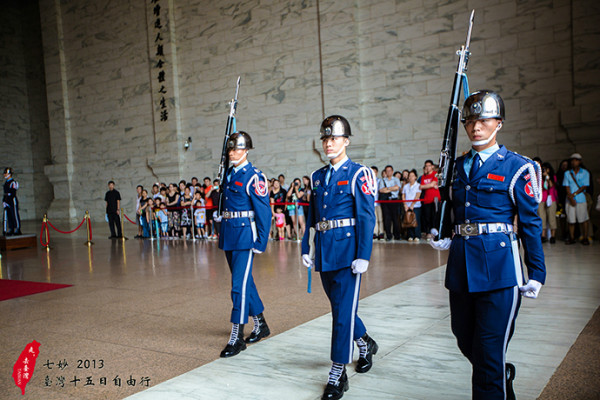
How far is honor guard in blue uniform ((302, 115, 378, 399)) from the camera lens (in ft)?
9.41

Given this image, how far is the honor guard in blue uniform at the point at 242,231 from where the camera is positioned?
3.74 m

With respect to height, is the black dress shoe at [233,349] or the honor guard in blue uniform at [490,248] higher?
the honor guard in blue uniform at [490,248]

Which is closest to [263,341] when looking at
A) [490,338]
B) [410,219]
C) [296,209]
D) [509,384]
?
[509,384]

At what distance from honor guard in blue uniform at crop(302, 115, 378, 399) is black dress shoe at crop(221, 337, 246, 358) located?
1.00m

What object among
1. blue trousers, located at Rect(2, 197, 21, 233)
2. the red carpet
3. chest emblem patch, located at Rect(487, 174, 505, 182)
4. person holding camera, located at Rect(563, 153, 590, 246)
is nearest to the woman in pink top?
person holding camera, located at Rect(563, 153, 590, 246)

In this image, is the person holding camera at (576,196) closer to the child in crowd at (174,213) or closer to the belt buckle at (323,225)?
the belt buckle at (323,225)

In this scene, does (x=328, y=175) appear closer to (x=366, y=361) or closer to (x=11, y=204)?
(x=366, y=361)

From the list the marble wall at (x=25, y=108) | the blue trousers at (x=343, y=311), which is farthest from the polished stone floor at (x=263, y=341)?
the marble wall at (x=25, y=108)

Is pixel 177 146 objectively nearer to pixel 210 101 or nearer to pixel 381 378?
pixel 210 101

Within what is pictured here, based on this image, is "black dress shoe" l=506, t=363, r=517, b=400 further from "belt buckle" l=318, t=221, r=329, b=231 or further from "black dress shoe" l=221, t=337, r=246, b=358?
"black dress shoe" l=221, t=337, r=246, b=358

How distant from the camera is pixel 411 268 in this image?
22.3ft

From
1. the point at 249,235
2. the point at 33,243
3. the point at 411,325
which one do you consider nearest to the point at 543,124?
the point at 411,325

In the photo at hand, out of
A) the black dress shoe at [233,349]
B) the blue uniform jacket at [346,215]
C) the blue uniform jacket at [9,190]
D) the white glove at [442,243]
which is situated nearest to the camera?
the white glove at [442,243]

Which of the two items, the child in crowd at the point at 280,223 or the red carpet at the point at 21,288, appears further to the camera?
the child in crowd at the point at 280,223
